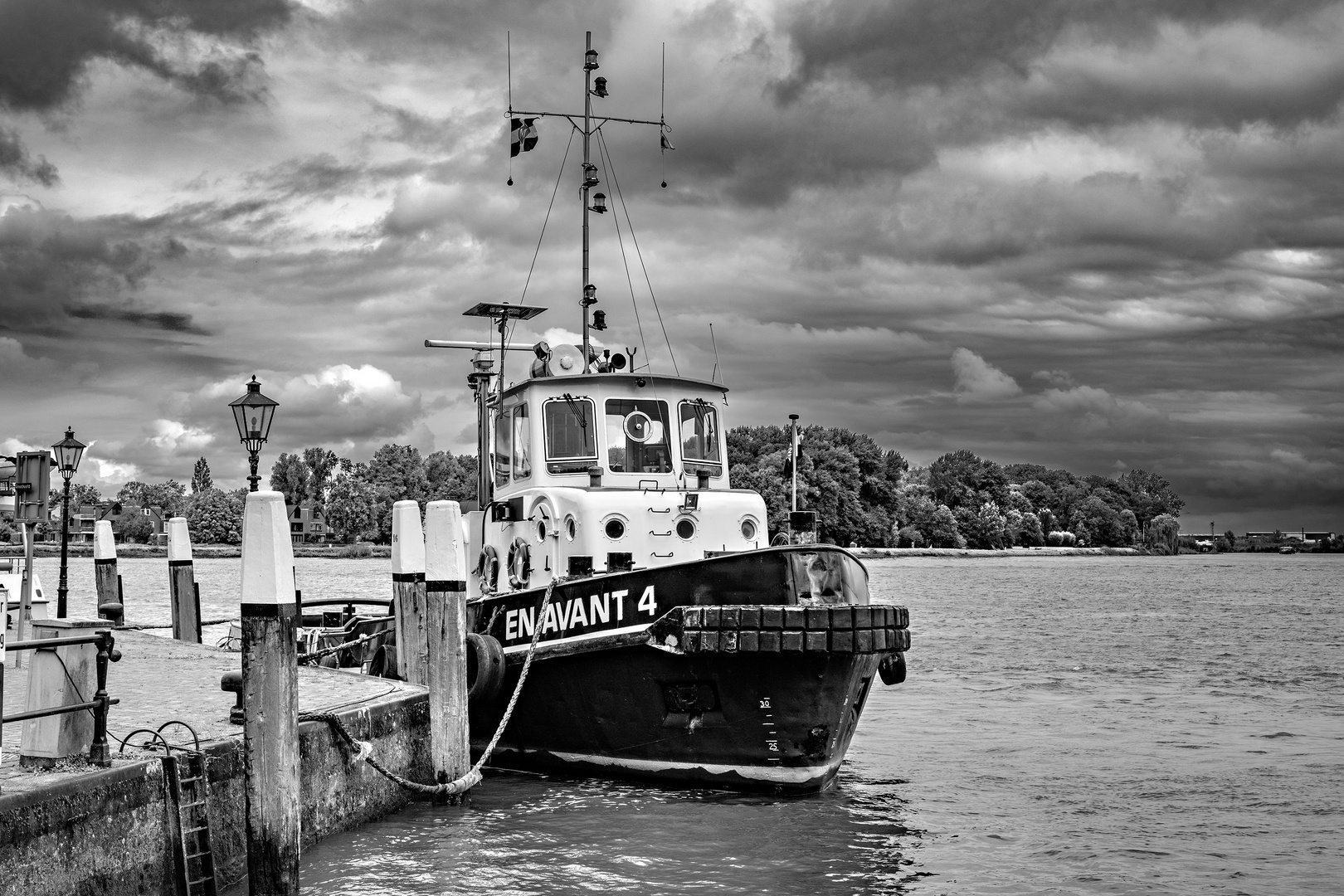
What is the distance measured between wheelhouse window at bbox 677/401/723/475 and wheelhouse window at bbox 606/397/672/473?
244 mm

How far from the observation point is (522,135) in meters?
15.0

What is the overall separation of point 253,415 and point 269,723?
532 centimetres

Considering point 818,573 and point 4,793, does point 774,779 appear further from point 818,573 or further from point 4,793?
point 4,793

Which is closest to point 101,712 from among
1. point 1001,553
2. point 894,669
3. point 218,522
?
point 894,669

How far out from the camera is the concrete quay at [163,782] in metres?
6.41

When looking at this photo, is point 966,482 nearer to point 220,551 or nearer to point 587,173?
point 220,551

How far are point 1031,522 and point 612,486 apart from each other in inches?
4633

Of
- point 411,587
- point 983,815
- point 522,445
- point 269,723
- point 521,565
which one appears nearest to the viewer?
point 269,723

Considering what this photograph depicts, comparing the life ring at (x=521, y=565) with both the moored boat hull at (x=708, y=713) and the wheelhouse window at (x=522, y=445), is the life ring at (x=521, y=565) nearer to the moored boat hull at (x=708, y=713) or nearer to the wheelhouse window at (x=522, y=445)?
the wheelhouse window at (x=522, y=445)

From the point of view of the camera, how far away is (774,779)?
11.1 m

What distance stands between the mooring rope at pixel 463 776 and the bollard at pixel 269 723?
49.1 inches

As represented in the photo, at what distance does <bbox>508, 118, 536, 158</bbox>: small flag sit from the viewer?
49.2 ft

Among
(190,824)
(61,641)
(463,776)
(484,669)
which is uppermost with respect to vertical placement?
(61,641)

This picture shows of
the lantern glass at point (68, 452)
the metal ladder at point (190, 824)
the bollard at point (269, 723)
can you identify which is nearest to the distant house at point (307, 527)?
the lantern glass at point (68, 452)
